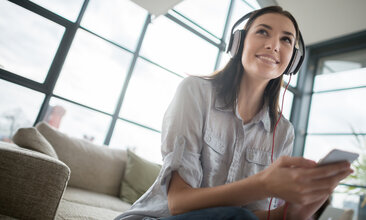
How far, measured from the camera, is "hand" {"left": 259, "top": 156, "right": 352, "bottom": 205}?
51 centimetres

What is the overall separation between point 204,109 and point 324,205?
46 centimetres

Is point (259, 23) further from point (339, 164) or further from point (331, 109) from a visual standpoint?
point (331, 109)

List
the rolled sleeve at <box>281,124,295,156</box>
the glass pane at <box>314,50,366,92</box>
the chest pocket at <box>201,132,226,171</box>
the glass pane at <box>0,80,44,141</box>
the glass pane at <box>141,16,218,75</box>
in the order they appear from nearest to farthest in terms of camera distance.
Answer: the chest pocket at <box>201,132,226,171</box>, the rolled sleeve at <box>281,124,295,156</box>, the glass pane at <box>0,80,44,141</box>, the glass pane at <box>141,16,218,75</box>, the glass pane at <box>314,50,366,92</box>

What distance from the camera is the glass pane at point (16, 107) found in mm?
2816

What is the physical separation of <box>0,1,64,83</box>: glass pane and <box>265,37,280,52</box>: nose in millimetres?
2765

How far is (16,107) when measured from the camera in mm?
2877

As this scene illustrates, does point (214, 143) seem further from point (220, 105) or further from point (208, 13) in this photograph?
point (208, 13)

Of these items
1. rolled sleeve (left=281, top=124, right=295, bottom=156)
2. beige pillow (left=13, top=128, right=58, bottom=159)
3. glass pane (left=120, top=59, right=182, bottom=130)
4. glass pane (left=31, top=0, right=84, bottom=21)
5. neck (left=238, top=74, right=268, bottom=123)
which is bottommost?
beige pillow (left=13, top=128, right=58, bottom=159)

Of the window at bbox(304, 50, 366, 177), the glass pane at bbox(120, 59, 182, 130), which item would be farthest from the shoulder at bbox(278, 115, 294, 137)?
the window at bbox(304, 50, 366, 177)

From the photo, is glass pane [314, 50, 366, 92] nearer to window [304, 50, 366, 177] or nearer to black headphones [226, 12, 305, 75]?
window [304, 50, 366, 177]

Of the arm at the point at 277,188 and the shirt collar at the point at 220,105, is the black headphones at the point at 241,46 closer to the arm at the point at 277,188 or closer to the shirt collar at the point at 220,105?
the shirt collar at the point at 220,105

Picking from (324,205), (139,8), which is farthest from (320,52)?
(324,205)

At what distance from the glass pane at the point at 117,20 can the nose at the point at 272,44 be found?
290 centimetres

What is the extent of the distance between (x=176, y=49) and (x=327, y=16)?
282 centimetres
